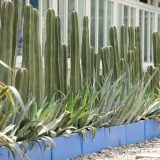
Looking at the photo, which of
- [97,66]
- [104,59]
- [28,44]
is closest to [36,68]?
[28,44]

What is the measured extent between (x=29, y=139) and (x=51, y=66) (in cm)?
174

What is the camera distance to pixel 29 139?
6.31 metres

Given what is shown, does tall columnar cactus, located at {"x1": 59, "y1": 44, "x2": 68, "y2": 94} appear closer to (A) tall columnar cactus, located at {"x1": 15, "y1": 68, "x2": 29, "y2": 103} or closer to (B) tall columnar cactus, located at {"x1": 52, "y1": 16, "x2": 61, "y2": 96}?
(B) tall columnar cactus, located at {"x1": 52, "y1": 16, "x2": 61, "y2": 96}

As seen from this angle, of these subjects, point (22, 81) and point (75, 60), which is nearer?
point (22, 81)

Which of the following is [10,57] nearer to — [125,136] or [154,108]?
[125,136]

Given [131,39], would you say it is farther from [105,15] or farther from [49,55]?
[105,15]

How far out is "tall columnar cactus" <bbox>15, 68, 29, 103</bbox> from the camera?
6.46 m

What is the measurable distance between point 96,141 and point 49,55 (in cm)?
151

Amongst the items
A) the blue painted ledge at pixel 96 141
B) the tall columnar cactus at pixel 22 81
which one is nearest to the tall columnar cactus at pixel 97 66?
the blue painted ledge at pixel 96 141

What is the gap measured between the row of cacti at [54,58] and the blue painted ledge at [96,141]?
0.74 m

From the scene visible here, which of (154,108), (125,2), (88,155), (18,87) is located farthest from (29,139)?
(125,2)

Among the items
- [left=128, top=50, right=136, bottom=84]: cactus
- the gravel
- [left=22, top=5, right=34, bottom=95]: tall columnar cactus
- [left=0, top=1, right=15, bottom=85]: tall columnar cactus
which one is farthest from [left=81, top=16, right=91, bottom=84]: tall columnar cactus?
[left=0, top=1, right=15, bottom=85]: tall columnar cactus

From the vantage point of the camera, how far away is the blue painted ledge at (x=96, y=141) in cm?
636

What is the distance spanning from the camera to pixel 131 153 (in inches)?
314
